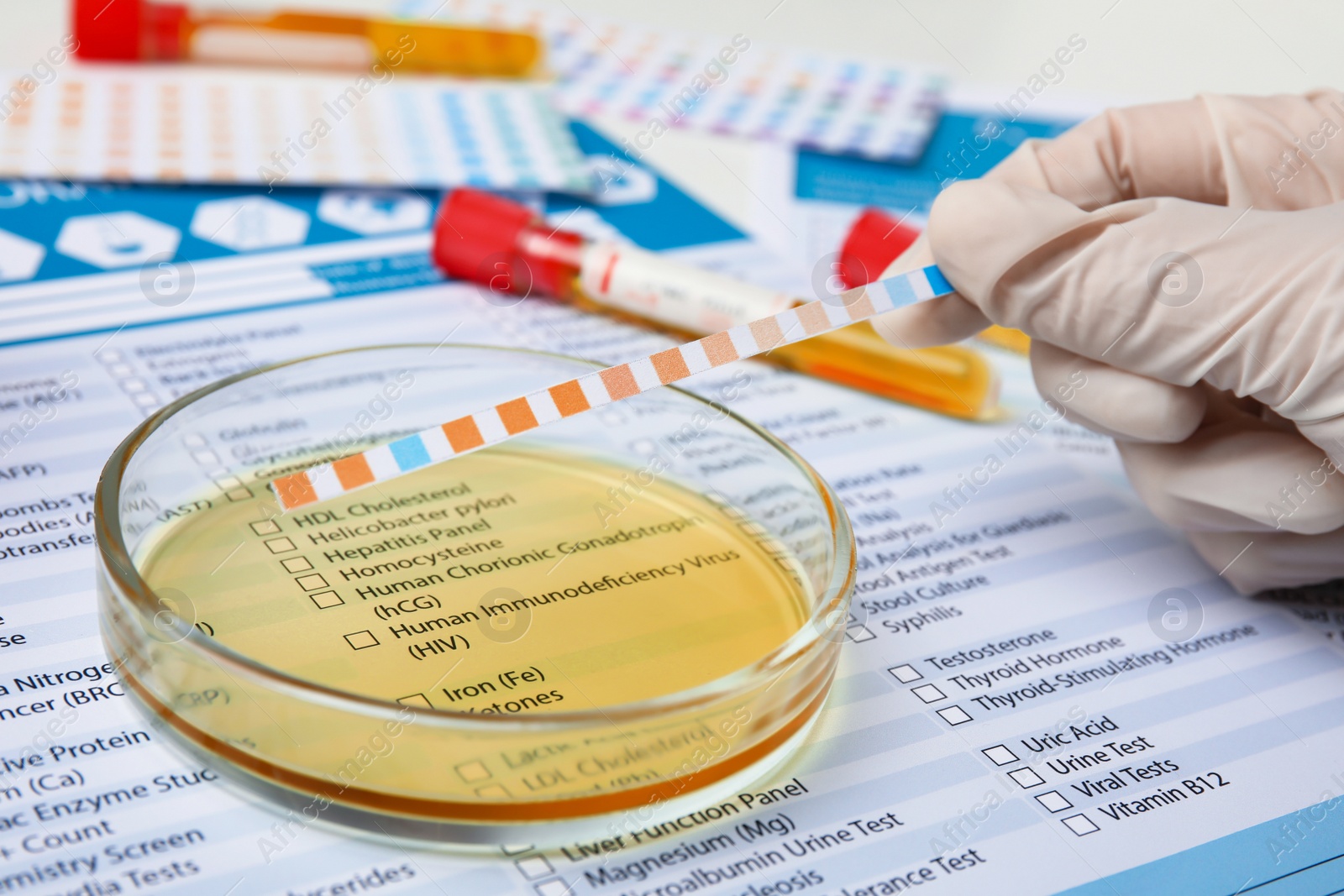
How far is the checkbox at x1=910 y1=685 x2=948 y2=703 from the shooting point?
870mm

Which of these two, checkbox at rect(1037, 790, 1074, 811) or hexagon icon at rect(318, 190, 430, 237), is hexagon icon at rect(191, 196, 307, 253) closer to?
hexagon icon at rect(318, 190, 430, 237)

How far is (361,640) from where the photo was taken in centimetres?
79

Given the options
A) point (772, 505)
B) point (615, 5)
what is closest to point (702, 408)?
Answer: point (772, 505)

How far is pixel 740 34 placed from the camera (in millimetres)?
2268

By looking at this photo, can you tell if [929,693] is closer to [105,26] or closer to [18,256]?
[18,256]

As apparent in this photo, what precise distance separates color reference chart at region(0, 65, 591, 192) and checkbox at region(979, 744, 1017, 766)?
105cm

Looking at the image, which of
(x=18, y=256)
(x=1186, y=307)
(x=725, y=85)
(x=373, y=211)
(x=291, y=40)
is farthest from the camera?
(x=725, y=85)

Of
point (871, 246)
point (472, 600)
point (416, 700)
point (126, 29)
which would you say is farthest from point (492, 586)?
point (126, 29)

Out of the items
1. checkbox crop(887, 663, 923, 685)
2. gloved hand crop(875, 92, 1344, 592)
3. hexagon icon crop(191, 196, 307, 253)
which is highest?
gloved hand crop(875, 92, 1344, 592)

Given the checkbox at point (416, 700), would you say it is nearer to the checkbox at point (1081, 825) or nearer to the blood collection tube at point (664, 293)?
the checkbox at point (1081, 825)

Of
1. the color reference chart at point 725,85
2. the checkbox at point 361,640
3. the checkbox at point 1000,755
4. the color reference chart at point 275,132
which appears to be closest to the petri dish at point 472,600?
the checkbox at point 361,640

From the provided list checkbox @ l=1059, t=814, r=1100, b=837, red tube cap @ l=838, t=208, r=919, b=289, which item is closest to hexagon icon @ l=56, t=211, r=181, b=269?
red tube cap @ l=838, t=208, r=919, b=289

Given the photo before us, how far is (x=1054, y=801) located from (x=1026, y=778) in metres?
0.02

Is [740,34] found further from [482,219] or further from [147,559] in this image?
[147,559]
